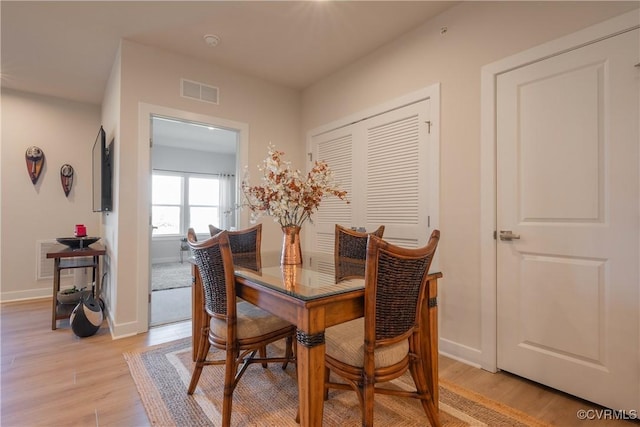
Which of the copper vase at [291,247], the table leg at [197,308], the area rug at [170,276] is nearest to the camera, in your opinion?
the copper vase at [291,247]

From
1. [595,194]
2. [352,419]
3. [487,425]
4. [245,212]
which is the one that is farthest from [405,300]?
[245,212]

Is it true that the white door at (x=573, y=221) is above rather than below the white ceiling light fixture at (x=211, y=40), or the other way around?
below

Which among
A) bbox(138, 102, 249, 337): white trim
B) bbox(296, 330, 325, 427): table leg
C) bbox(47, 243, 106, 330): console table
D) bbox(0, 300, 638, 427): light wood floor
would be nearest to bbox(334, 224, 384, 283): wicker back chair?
bbox(296, 330, 325, 427): table leg

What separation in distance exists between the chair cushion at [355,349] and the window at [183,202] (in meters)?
6.57

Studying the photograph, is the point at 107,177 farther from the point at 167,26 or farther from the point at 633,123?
the point at 633,123

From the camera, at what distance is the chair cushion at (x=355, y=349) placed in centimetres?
128

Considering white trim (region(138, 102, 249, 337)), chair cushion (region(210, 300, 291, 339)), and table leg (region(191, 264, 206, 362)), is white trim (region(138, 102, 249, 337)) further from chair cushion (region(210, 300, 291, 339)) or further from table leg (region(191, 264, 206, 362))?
chair cushion (region(210, 300, 291, 339))

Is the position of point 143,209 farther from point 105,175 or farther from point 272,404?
point 272,404

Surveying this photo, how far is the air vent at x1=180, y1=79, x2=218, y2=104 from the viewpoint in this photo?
3.07 meters

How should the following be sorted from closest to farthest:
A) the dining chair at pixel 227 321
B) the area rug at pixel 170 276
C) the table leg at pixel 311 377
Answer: the table leg at pixel 311 377 < the dining chair at pixel 227 321 < the area rug at pixel 170 276

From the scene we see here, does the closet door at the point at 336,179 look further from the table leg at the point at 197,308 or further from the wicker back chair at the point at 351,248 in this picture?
the table leg at the point at 197,308

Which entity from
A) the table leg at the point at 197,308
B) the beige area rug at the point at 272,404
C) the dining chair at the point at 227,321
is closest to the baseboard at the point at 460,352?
the beige area rug at the point at 272,404

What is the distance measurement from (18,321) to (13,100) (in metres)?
2.76

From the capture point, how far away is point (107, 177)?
10.0 feet
